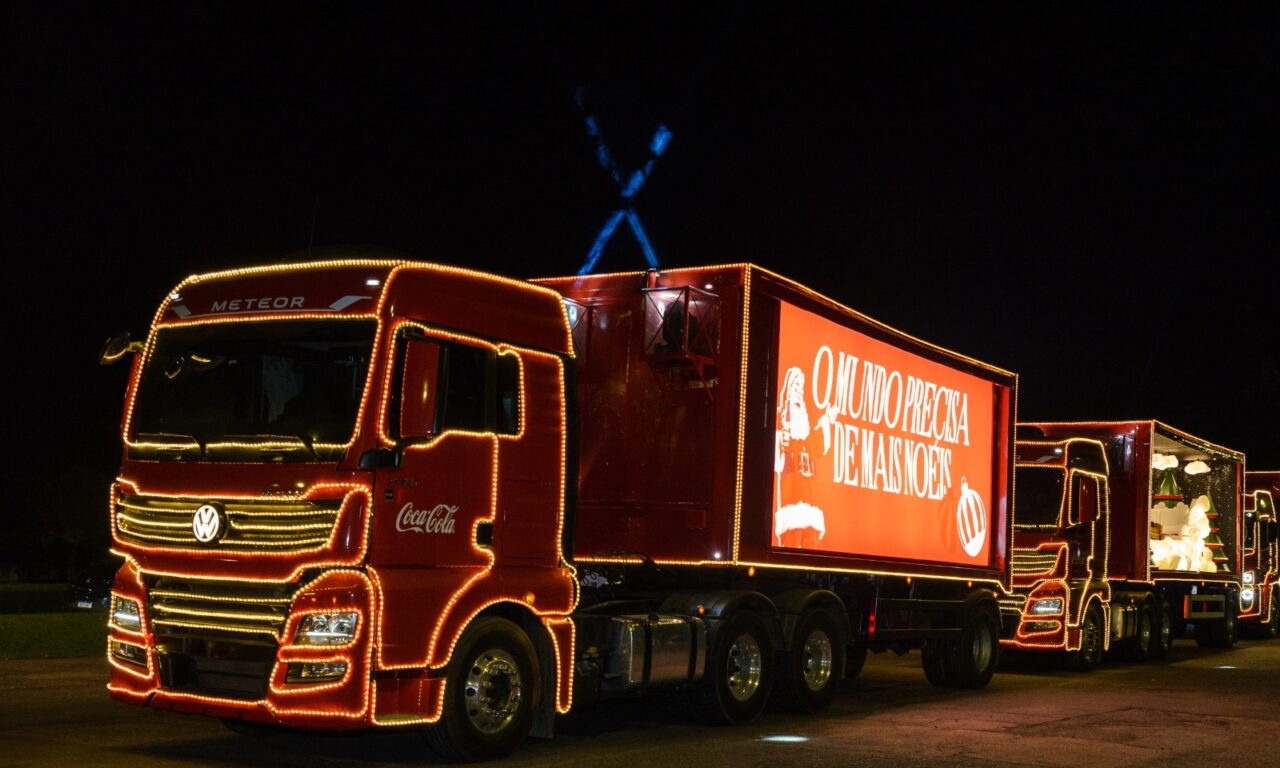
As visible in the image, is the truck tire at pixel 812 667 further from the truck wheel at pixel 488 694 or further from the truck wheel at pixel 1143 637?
the truck wheel at pixel 1143 637

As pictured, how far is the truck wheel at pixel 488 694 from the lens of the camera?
9727 mm

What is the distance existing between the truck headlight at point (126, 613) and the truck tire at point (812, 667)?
578 cm

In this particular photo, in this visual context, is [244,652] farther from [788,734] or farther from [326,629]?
[788,734]

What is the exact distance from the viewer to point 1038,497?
2038 centimetres

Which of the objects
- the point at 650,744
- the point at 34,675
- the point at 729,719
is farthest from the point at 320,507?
the point at 34,675

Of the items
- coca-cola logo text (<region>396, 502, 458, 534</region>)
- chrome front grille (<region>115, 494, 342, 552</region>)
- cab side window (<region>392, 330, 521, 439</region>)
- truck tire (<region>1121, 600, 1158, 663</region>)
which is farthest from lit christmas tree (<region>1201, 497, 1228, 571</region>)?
chrome front grille (<region>115, 494, 342, 552</region>)

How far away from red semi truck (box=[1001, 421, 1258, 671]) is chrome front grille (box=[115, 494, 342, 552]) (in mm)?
11396

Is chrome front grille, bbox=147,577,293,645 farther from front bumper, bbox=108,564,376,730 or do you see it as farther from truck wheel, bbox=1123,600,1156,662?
truck wheel, bbox=1123,600,1156,662

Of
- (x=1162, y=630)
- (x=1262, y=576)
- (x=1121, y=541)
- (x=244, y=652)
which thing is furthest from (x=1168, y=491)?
(x=244, y=652)

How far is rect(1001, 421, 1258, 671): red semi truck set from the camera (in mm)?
20016

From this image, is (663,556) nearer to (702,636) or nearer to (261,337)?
(702,636)

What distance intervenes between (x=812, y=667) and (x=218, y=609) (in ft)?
A: 19.9

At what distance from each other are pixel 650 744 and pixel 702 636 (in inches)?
40.6

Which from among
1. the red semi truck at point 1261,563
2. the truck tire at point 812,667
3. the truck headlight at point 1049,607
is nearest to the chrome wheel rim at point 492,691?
the truck tire at point 812,667
